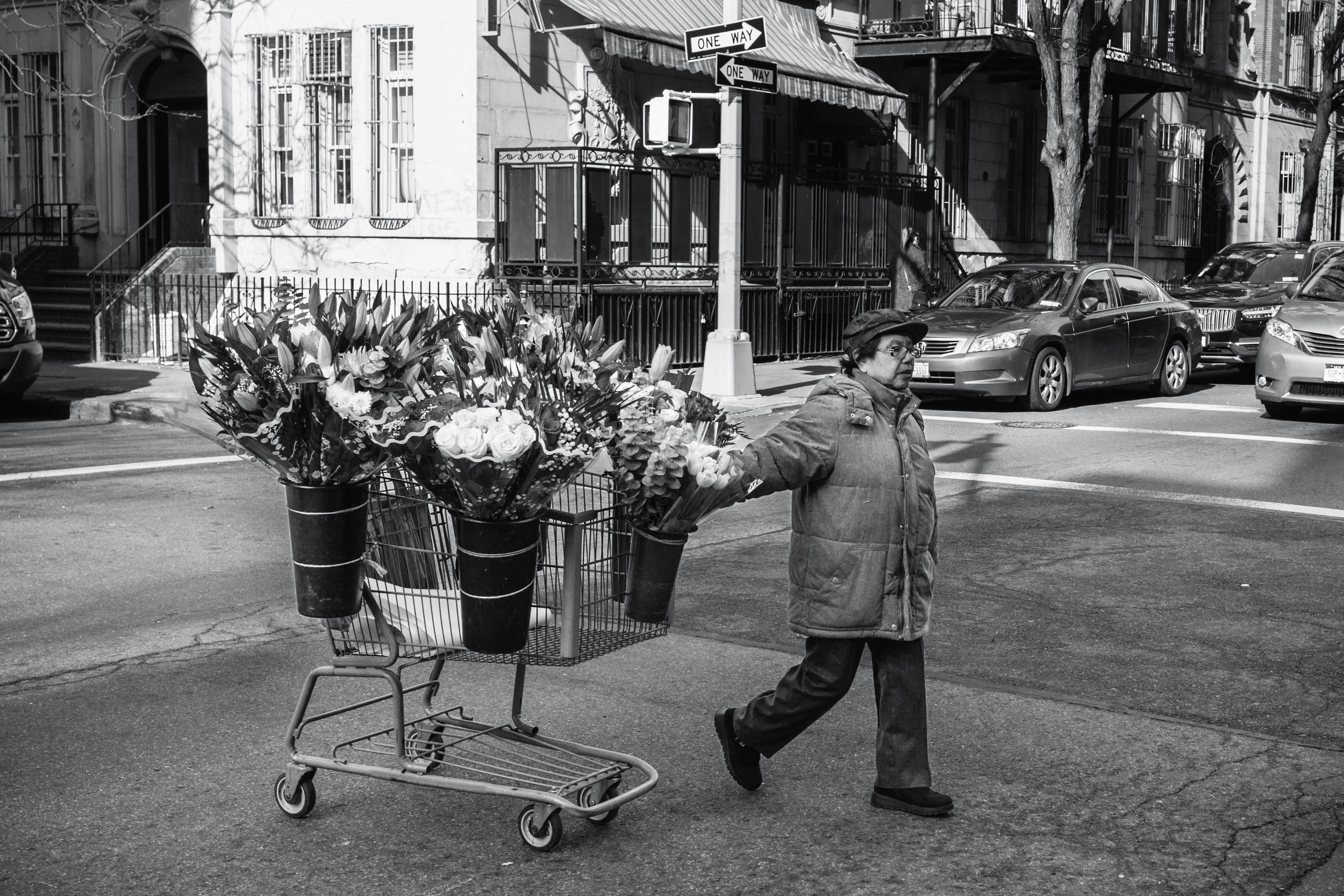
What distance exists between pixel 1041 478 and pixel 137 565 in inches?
262

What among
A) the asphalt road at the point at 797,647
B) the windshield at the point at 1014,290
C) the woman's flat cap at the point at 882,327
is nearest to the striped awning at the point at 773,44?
the windshield at the point at 1014,290

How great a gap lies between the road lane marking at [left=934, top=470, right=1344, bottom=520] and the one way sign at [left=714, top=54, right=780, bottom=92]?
17.5ft

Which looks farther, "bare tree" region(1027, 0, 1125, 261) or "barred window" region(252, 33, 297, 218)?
"bare tree" region(1027, 0, 1125, 261)

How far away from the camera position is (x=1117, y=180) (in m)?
32.7

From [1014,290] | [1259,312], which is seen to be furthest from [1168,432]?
[1259,312]

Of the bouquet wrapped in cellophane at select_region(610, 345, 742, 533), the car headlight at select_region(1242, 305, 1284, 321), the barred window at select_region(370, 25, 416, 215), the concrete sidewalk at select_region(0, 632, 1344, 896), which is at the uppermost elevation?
the barred window at select_region(370, 25, 416, 215)

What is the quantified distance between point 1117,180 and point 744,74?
19113 mm

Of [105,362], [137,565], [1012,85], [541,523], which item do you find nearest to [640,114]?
[105,362]

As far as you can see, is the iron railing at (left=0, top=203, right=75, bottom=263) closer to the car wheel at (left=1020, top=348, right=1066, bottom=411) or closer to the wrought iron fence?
the wrought iron fence

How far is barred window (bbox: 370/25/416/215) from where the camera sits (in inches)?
782

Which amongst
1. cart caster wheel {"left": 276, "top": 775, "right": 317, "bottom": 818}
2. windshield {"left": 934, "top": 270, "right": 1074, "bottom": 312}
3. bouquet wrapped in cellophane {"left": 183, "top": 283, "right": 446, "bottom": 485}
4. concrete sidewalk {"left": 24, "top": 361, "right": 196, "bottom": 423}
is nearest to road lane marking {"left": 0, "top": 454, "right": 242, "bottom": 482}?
concrete sidewalk {"left": 24, "top": 361, "right": 196, "bottom": 423}

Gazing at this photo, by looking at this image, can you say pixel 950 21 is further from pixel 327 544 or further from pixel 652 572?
pixel 327 544

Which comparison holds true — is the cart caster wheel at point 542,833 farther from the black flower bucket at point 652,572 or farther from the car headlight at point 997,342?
the car headlight at point 997,342

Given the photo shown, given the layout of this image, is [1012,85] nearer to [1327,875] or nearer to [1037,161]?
[1037,161]
